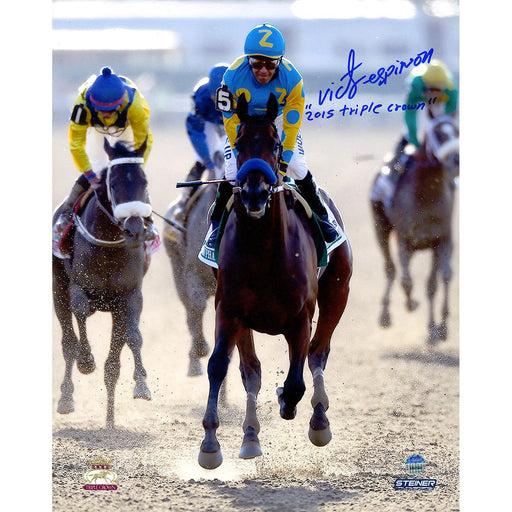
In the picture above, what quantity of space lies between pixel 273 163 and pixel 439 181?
4.12 metres

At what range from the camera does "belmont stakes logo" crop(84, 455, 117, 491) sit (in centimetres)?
682

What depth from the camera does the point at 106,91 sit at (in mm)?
7129

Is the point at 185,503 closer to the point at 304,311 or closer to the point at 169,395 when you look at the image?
the point at 304,311

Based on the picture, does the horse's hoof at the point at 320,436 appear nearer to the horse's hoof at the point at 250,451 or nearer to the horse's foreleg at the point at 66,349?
the horse's hoof at the point at 250,451

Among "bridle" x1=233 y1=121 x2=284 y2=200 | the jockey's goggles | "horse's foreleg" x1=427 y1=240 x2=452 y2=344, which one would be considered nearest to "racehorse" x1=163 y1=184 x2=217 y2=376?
"horse's foreleg" x1=427 y1=240 x2=452 y2=344

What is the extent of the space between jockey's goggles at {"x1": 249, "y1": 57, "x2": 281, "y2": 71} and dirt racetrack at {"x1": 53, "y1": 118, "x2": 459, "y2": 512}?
163cm

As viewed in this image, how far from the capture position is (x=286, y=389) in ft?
19.8

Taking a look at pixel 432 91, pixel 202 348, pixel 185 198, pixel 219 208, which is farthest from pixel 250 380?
pixel 432 91

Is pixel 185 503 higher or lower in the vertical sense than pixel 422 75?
lower

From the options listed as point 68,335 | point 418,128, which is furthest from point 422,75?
point 68,335

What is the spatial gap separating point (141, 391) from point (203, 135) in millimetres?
2205

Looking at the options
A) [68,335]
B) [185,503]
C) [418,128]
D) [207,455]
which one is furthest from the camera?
[418,128]

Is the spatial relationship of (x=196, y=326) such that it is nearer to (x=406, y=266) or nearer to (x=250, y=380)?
(x=250, y=380)
